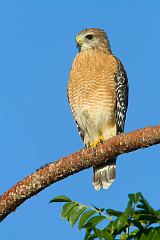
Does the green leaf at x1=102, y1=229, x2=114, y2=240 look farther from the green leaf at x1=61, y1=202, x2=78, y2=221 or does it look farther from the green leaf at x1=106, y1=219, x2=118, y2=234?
the green leaf at x1=61, y1=202, x2=78, y2=221

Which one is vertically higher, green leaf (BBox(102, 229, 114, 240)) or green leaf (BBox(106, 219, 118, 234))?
green leaf (BBox(106, 219, 118, 234))

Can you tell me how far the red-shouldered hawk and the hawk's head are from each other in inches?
21.7

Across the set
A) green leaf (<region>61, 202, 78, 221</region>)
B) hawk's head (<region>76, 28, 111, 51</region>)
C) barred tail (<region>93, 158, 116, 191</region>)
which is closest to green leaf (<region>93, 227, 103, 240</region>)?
green leaf (<region>61, 202, 78, 221</region>)

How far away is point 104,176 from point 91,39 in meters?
2.49

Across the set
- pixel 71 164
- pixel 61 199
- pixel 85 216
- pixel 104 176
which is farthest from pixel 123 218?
pixel 104 176

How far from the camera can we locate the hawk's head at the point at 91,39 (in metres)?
9.20

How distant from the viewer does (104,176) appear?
794 centimetres

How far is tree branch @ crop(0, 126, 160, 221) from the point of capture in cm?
450

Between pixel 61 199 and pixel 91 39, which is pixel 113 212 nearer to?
pixel 61 199

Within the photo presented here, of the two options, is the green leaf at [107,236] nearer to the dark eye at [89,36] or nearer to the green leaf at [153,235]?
the green leaf at [153,235]

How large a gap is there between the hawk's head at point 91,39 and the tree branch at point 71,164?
4.36 metres

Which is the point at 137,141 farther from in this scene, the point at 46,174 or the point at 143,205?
the point at 143,205

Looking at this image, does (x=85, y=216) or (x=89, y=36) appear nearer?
(x=85, y=216)

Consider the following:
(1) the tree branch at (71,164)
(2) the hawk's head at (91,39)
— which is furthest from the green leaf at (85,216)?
(2) the hawk's head at (91,39)
